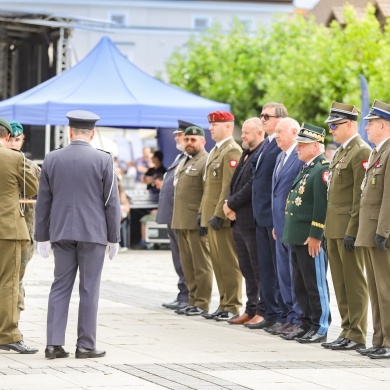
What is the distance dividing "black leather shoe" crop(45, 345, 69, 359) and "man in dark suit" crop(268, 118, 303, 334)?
2.58 meters

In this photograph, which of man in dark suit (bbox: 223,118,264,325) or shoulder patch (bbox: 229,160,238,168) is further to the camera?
shoulder patch (bbox: 229,160,238,168)

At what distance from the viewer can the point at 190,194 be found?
14.3 meters

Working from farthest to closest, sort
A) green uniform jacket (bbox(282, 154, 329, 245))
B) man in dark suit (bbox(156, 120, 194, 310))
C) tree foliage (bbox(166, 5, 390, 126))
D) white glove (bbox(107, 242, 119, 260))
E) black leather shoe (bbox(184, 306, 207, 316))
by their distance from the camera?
tree foliage (bbox(166, 5, 390, 126)), man in dark suit (bbox(156, 120, 194, 310)), black leather shoe (bbox(184, 306, 207, 316)), green uniform jacket (bbox(282, 154, 329, 245)), white glove (bbox(107, 242, 119, 260))

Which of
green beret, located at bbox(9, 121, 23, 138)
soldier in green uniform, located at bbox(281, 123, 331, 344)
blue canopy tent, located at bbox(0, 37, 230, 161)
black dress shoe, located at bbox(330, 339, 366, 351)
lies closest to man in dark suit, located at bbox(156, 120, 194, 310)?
soldier in green uniform, located at bbox(281, 123, 331, 344)

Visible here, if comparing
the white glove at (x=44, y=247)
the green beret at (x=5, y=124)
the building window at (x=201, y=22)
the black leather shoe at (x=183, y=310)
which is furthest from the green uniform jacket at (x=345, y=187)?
the building window at (x=201, y=22)

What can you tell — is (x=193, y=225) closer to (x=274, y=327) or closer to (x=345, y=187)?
(x=274, y=327)

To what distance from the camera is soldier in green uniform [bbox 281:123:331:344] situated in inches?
448

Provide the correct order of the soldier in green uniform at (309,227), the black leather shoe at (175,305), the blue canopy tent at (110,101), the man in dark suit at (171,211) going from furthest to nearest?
the blue canopy tent at (110,101) → the man in dark suit at (171,211) → the black leather shoe at (175,305) → the soldier in green uniform at (309,227)

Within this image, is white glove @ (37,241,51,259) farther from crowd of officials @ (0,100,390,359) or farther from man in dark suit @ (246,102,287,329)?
man in dark suit @ (246,102,287,329)

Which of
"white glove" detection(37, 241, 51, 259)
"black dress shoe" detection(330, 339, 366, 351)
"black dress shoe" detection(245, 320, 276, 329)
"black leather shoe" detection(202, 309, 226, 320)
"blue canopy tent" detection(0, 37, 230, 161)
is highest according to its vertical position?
"blue canopy tent" detection(0, 37, 230, 161)

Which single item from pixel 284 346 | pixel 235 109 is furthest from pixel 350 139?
pixel 235 109

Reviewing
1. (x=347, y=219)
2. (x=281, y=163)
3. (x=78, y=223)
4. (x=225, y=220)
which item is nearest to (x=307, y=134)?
(x=281, y=163)

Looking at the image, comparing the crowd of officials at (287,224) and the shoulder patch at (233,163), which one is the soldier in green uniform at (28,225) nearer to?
the crowd of officials at (287,224)

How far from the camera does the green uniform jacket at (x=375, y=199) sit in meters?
10.1
